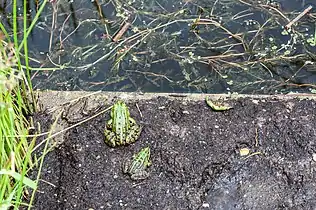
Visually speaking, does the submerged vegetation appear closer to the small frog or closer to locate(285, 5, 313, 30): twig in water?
locate(285, 5, 313, 30): twig in water

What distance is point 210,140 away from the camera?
9.41 ft

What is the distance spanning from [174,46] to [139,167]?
1136mm

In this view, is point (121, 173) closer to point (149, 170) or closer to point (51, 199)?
point (149, 170)

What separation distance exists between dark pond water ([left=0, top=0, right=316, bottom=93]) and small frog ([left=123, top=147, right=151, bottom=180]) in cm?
77

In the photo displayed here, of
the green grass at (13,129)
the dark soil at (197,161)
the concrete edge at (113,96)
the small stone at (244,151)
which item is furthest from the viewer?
the concrete edge at (113,96)

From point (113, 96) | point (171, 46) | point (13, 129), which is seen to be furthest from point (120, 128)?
point (171, 46)

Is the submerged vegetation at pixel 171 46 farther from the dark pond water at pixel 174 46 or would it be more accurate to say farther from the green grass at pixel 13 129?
the green grass at pixel 13 129

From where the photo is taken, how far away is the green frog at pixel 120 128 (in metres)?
2.74

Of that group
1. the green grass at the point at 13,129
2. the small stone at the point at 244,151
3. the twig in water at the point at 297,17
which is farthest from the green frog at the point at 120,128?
the twig in water at the point at 297,17

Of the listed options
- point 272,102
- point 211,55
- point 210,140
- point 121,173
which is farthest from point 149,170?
point 211,55

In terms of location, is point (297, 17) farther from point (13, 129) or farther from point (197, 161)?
point (13, 129)

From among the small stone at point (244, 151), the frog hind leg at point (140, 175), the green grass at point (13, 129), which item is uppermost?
the green grass at point (13, 129)

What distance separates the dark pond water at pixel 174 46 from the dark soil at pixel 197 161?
1.44 ft

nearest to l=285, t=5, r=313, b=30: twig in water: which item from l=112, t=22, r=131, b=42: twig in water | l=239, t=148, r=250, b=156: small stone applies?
l=112, t=22, r=131, b=42: twig in water
